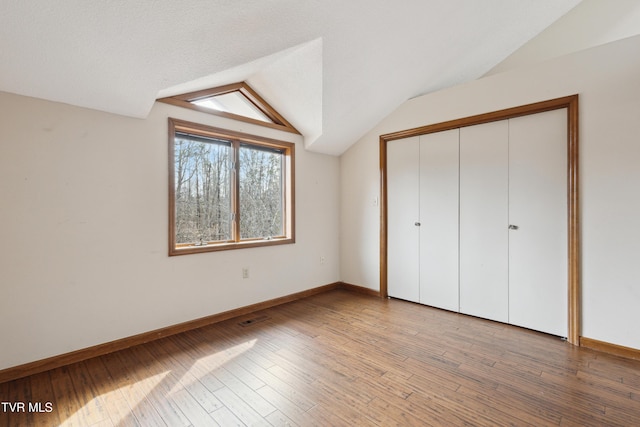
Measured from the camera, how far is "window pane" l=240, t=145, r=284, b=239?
3.27 metres

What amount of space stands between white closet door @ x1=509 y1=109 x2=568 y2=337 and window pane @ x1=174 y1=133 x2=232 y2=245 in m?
2.92

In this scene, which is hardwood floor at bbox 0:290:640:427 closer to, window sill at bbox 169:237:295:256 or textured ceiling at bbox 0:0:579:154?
window sill at bbox 169:237:295:256

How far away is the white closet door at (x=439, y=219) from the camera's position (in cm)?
316

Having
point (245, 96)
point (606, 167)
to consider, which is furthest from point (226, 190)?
point (606, 167)

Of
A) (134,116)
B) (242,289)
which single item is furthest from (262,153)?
(242,289)

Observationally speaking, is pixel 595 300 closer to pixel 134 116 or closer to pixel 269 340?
pixel 269 340

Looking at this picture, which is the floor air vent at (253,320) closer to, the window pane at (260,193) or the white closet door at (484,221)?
the window pane at (260,193)

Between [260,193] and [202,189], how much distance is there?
714 millimetres

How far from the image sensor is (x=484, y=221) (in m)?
2.94

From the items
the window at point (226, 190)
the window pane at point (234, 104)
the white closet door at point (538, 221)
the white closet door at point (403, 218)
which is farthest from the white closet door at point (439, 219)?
the window pane at point (234, 104)

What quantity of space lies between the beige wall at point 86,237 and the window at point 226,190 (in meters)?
0.12

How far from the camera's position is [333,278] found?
4.23 m

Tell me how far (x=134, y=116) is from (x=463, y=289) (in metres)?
3.62

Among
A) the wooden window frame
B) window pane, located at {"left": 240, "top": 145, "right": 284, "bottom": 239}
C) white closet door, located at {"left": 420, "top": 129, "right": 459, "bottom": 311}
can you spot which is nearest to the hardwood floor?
white closet door, located at {"left": 420, "top": 129, "right": 459, "bottom": 311}
